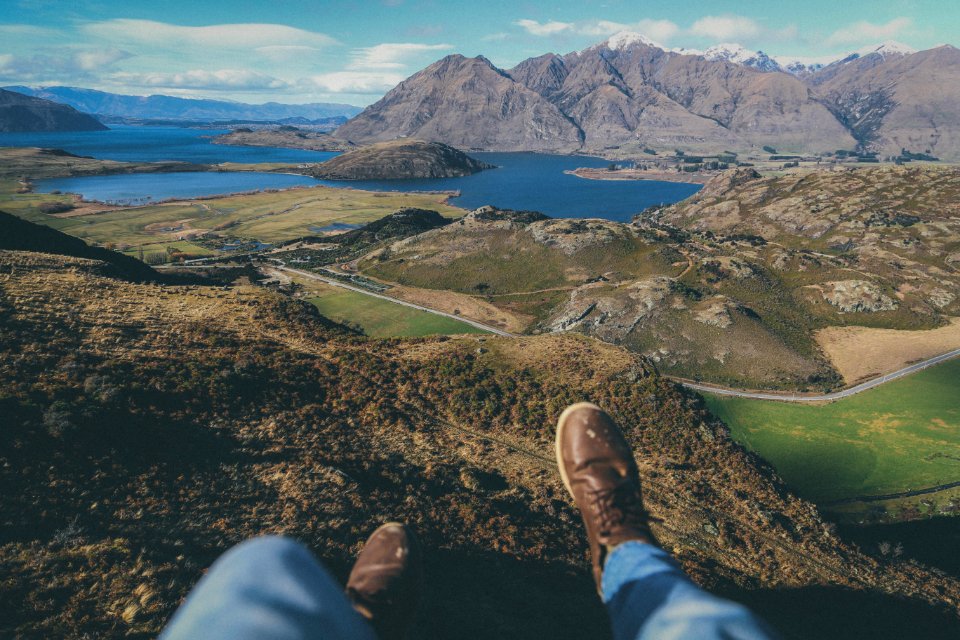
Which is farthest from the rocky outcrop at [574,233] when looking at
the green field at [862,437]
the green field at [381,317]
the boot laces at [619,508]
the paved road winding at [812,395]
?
the boot laces at [619,508]

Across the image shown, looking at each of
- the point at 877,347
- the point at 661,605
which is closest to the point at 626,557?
the point at 661,605

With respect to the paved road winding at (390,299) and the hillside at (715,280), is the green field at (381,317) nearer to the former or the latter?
the paved road winding at (390,299)

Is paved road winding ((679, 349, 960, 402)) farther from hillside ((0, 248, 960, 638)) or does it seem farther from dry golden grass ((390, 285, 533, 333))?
hillside ((0, 248, 960, 638))

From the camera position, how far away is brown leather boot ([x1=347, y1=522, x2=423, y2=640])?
5789mm

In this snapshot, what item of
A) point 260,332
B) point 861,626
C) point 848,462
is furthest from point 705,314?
point 260,332

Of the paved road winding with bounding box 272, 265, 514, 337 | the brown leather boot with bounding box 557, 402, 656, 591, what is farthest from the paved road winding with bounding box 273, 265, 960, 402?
the brown leather boot with bounding box 557, 402, 656, 591

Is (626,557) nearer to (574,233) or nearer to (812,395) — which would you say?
(812,395)

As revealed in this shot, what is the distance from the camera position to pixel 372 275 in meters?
120

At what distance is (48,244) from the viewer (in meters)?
56.0

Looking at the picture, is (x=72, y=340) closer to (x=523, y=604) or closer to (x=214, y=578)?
(x=523, y=604)

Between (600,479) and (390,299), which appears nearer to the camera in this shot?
(600,479)

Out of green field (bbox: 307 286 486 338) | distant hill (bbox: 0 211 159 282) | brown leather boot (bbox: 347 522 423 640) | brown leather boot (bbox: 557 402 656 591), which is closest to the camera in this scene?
brown leather boot (bbox: 347 522 423 640)

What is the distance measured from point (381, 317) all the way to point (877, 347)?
94.3 meters

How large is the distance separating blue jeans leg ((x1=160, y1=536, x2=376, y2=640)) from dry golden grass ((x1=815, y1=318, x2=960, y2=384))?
94.3 meters
